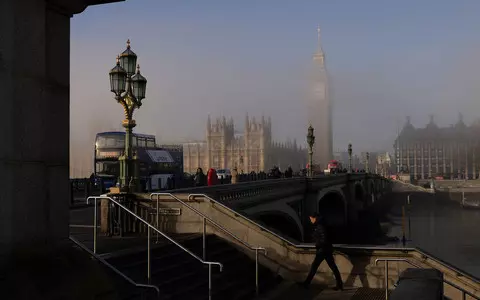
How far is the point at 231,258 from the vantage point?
1153cm

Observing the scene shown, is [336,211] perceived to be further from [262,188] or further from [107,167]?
[262,188]

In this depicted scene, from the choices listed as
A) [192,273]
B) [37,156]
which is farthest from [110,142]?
[37,156]

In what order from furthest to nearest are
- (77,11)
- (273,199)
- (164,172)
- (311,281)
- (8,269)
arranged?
(164,172) < (273,199) < (311,281) < (77,11) < (8,269)

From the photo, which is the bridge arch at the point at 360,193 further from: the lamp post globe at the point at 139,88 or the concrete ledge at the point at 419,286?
the concrete ledge at the point at 419,286

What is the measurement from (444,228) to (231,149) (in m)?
91.8

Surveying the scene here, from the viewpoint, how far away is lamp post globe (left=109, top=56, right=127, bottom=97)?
14.3 m

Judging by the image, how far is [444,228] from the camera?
6738cm

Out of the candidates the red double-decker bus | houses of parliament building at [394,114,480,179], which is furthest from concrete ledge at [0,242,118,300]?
houses of parliament building at [394,114,480,179]

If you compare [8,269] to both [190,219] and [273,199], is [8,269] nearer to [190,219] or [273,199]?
[190,219]

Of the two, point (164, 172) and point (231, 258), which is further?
point (164, 172)

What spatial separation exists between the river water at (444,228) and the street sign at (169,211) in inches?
1039

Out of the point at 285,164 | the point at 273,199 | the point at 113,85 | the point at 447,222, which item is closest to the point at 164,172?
the point at 273,199

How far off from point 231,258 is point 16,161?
24.0 ft

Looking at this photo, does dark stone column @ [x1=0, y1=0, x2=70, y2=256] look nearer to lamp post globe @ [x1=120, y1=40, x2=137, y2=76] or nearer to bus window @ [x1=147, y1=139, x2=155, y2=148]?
lamp post globe @ [x1=120, y1=40, x2=137, y2=76]
